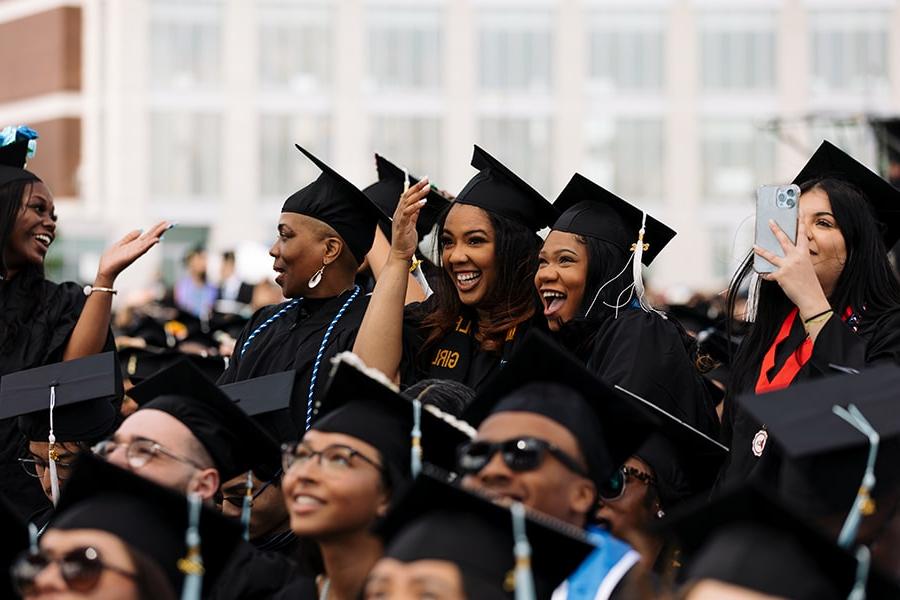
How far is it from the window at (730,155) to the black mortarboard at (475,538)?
127 feet

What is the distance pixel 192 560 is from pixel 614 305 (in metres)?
2.41

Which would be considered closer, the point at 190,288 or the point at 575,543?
the point at 575,543

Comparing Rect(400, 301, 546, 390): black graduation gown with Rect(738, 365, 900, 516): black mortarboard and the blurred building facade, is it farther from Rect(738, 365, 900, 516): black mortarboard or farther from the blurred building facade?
the blurred building facade

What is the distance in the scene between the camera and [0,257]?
652 cm

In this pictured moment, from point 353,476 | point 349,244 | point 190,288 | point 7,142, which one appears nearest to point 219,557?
point 353,476

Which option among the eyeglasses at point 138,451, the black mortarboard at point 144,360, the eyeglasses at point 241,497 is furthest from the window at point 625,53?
the eyeglasses at point 138,451

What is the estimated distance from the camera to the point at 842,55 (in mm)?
41938

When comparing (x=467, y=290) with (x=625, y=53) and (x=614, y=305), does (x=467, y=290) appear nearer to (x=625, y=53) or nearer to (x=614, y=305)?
(x=614, y=305)

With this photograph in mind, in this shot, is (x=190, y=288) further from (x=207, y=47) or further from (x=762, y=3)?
(x=762, y=3)

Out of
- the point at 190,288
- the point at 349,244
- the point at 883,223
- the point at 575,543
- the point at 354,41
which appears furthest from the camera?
the point at 354,41

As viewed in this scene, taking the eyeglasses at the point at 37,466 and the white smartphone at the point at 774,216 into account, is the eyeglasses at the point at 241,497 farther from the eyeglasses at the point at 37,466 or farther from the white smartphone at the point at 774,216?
the white smartphone at the point at 774,216

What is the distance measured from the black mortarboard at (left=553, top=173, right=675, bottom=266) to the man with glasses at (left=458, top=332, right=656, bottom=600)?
5.65 feet

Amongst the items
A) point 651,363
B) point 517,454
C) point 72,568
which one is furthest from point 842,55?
point 72,568

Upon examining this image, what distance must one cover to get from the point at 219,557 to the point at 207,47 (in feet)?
125
